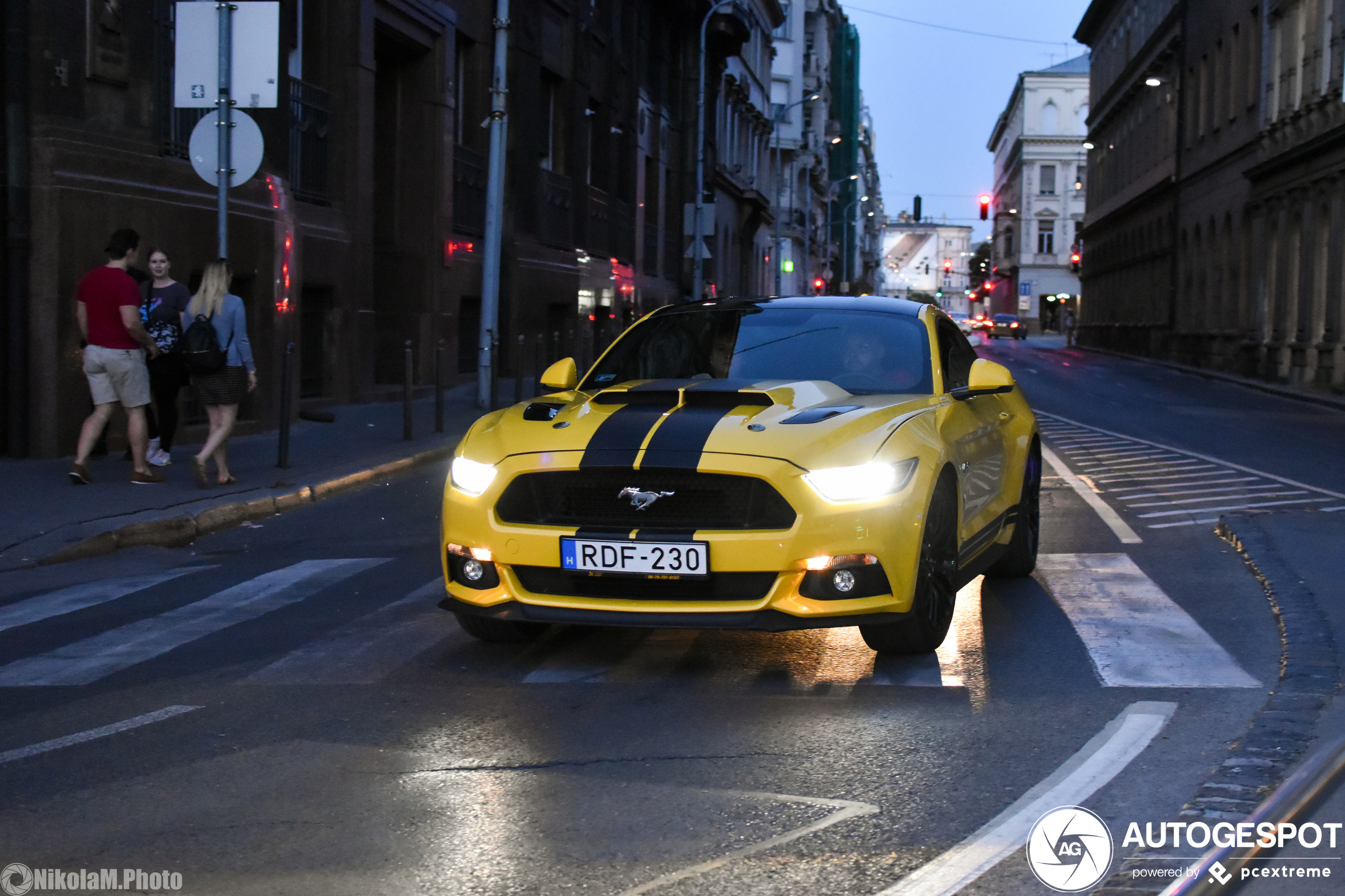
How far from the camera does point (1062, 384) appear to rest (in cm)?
3325

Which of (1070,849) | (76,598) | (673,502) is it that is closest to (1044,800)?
(1070,849)

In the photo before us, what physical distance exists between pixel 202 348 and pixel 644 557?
6612 mm

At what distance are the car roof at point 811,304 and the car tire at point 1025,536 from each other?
1.18m

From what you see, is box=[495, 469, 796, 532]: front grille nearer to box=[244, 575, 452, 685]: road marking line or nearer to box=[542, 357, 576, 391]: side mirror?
box=[244, 575, 452, 685]: road marking line

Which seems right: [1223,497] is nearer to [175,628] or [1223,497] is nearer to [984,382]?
[984,382]

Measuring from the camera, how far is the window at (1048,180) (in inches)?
4845

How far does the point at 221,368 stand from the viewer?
11.4m

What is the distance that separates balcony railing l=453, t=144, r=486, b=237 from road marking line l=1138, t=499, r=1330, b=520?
48.8ft

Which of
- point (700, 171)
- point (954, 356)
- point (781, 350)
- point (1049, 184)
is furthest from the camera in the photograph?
point (1049, 184)

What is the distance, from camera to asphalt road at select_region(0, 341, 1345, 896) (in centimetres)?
385

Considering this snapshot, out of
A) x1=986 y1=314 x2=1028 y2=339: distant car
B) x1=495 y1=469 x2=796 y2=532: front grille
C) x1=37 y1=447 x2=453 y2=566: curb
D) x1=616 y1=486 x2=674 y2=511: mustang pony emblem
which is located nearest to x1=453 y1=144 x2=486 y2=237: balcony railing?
x1=37 y1=447 x2=453 y2=566: curb

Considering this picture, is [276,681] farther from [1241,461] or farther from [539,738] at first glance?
[1241,461]

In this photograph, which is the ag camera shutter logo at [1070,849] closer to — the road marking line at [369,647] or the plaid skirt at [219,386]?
the road marking line at [369,647]

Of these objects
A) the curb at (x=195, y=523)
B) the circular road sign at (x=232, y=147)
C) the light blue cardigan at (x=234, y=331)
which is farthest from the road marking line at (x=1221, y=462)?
the circular road sign at (x=232, y=147)
